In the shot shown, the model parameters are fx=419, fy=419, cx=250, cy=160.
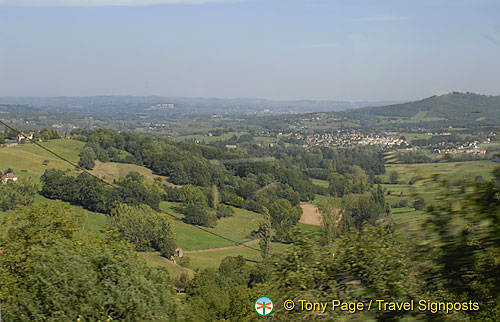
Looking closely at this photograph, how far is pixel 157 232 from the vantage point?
20609mm

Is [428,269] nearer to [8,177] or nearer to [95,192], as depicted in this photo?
[95,192]

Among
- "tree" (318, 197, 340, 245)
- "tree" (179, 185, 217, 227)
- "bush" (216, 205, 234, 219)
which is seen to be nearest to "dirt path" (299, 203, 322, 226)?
"tree" (318, 197, 340, 245)

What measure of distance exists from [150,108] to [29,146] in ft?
254

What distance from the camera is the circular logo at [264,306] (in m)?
3.47

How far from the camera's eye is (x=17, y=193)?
23672mm

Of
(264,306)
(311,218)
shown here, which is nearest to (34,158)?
(311,218)

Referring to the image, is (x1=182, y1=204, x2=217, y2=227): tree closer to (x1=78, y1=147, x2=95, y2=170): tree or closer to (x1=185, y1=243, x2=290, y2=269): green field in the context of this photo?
(x1=185, y1=243, x2=290, y2=269): green field

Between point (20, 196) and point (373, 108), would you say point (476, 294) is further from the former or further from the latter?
point (373, 108)

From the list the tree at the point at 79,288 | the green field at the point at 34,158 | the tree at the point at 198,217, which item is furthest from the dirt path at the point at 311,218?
the green field at the point at 34,158

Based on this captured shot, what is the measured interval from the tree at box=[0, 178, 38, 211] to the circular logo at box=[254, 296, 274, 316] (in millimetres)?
17611

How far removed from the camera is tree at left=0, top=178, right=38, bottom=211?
20312 millimetres

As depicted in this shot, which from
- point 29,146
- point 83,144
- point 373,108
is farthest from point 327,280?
point 373,108

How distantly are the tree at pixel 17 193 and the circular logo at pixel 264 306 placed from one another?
17611 millimetres

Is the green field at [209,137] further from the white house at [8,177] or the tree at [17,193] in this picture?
the tree at [17,193]
